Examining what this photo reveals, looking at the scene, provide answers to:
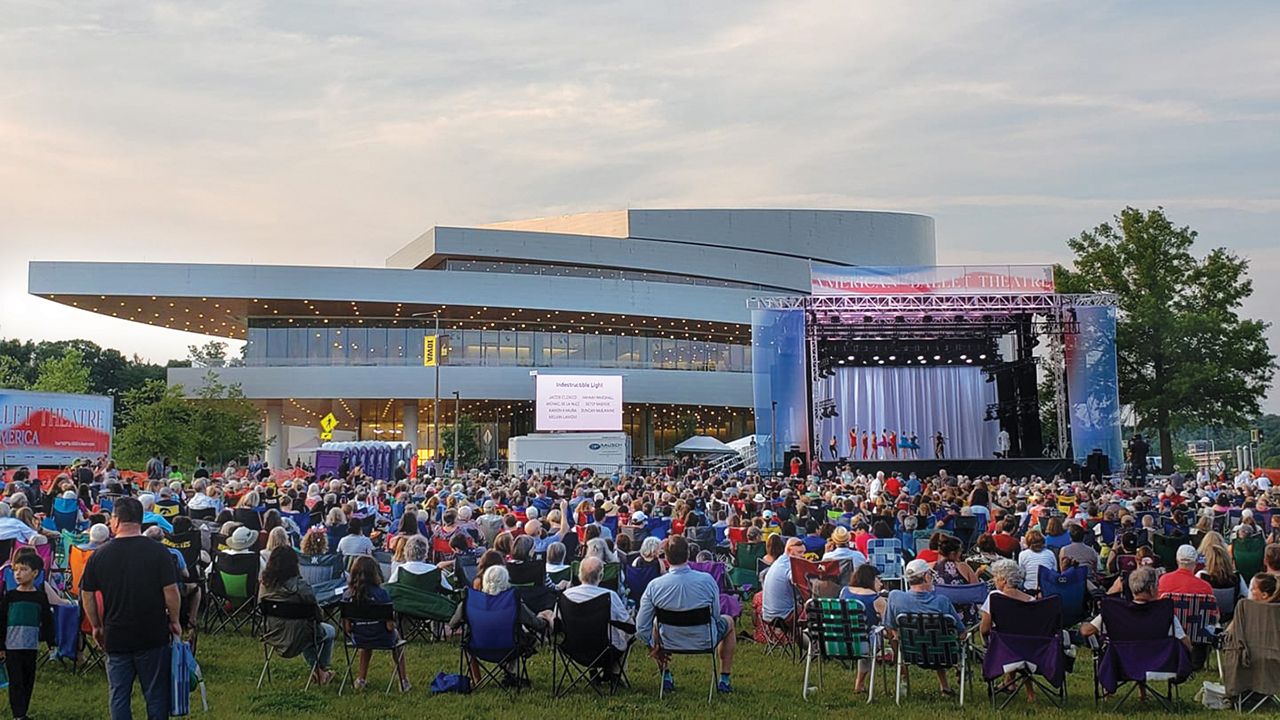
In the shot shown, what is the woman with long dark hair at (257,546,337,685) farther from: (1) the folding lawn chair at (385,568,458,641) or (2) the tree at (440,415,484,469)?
(2) the tree at (440,415,484,469)

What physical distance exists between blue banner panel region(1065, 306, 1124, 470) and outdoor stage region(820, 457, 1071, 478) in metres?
1.38

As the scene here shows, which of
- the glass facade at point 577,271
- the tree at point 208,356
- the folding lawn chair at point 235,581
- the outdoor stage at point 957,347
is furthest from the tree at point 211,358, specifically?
the folding lawn chair at point 235,581

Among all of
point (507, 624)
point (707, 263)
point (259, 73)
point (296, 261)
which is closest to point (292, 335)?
point (707, 263)

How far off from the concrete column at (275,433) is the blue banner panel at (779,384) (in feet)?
87.3

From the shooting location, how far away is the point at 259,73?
78.0 feet

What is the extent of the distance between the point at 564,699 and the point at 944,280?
2491cm

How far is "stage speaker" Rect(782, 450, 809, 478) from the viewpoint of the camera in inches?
1234

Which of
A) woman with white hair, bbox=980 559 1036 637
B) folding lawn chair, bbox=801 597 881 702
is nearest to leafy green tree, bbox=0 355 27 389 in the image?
folding lawn chair, bbox=801 597 881 702

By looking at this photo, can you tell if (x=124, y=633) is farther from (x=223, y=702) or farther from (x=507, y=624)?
(x=507, y=624)

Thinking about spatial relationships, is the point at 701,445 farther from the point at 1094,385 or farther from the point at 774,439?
the point at 1094,385

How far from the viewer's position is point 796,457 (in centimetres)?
3119

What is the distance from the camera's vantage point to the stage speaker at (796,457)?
3134 centimetres

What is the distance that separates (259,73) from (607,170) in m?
24.2

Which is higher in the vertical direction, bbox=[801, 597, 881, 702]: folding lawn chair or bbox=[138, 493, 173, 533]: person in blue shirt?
bbox=[138, 493, 173, 533]: person in blue shirt
